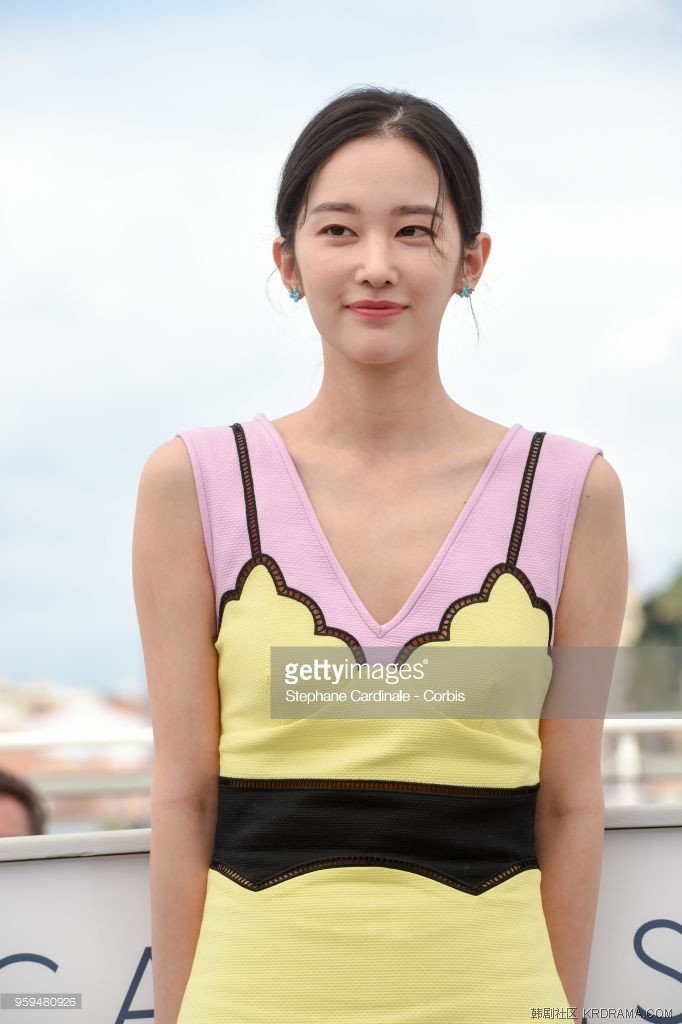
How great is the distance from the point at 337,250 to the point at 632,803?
90 centimetres

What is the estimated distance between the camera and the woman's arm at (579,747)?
1.81m

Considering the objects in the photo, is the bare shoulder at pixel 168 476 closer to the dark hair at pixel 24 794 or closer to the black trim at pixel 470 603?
the black trim at pixel 470 603

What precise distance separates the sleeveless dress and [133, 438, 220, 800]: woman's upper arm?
0.02 m

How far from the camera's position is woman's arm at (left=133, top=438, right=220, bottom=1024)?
1.75 m

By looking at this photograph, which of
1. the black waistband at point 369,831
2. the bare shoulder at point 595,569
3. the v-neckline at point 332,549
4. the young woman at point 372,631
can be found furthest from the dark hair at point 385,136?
the black waistband at point 369,831

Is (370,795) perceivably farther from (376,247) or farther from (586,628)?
(376,247)

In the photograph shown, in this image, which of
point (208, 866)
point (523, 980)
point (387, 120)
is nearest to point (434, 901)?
point (523, 980)

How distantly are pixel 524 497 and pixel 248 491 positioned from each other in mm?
362

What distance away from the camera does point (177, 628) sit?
69.3 inches

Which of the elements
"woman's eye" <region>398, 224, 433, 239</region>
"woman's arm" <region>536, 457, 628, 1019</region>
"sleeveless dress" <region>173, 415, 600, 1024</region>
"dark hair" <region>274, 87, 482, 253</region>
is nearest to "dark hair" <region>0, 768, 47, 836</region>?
"sleeveless dress" <region>173, 415, 600, 1024</region>

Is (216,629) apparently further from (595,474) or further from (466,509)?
(595,474)

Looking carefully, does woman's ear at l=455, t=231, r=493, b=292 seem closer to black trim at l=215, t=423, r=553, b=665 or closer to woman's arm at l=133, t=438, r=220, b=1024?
black trim at l=215, t=423, r=553, b=665

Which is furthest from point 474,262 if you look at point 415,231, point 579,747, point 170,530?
point 579,747

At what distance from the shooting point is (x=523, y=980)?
63.9 inches
